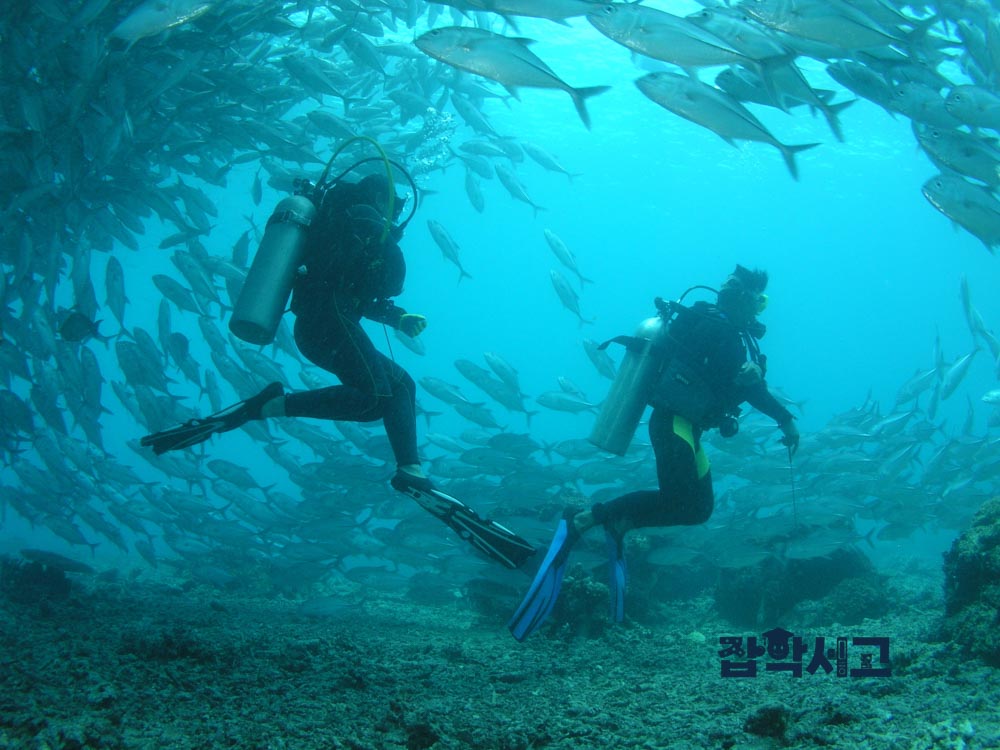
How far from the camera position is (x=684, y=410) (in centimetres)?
420

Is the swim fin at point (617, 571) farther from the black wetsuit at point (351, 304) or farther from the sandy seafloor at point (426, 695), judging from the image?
the black wetsuit at point (351, 304)

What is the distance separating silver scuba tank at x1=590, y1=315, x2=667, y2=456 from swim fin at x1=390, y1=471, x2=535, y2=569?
5.22ft

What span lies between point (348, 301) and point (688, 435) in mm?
2722

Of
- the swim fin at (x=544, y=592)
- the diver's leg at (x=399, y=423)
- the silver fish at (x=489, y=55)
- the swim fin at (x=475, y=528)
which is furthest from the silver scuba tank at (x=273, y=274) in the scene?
the swim fin at (x=544, y=592)

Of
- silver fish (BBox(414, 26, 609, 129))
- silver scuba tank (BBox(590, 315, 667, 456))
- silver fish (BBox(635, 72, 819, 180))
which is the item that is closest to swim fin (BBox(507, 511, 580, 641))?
silver scuba tank (BBox(590, 315, 667, 456))

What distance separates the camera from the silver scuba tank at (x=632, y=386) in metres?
4.75

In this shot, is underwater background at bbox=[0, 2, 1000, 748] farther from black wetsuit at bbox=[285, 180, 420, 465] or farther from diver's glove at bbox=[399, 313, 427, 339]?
diver's glove at bbox=[399, 313, 427, 339]

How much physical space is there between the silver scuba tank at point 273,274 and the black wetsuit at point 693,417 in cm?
291

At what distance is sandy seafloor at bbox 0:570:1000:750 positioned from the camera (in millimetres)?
2236

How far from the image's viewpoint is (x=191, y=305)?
9328mm

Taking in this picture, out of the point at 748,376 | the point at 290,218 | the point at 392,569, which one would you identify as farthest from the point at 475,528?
the point at 392,569

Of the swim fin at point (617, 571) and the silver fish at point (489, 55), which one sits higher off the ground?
the silver fish at point (489, 55)

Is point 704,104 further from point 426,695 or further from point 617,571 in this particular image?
point 426,695

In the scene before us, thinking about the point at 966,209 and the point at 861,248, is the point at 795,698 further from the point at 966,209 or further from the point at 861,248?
the point at 861,248
